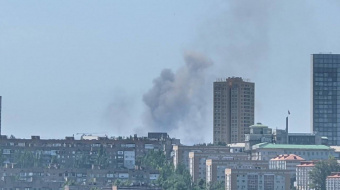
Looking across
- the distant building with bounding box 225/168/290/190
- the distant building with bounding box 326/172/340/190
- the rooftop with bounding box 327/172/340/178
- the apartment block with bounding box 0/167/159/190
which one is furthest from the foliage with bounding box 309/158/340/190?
the apartment block with bounding box 0/167/159/190

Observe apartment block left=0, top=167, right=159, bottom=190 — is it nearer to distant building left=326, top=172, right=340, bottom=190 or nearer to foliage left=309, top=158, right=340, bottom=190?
foliage left=309, top=158, right=340, bottom=190

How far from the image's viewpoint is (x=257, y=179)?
19112 centimetres

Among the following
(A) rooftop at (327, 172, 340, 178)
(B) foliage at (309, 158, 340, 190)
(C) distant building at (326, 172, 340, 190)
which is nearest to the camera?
(C) distant building at (326, 172, 340, 190)

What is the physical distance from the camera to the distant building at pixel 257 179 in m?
190

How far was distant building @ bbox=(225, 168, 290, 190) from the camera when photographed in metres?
190

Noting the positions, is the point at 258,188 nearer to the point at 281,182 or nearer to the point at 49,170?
the point at 281,182

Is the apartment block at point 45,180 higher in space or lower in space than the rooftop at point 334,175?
lower

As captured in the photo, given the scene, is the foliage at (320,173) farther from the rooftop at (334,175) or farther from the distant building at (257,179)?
the distant building at (257,179)

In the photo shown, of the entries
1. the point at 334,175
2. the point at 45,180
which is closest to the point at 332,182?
the point at 334,175

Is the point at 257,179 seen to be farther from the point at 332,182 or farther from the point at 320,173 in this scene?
the point at 320,173

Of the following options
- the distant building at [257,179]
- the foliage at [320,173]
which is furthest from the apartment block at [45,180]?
the foliage at [320,173]

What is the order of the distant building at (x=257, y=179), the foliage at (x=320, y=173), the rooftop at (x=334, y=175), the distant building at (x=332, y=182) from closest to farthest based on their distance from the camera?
the distant building at (x=257, y=179) < the distant building at (x=332, y=182) < the rooftop at (x=334, y=175) < the foliage at (x=320, y=173)

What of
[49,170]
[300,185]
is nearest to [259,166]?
[300,185]

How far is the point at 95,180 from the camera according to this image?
652ft
